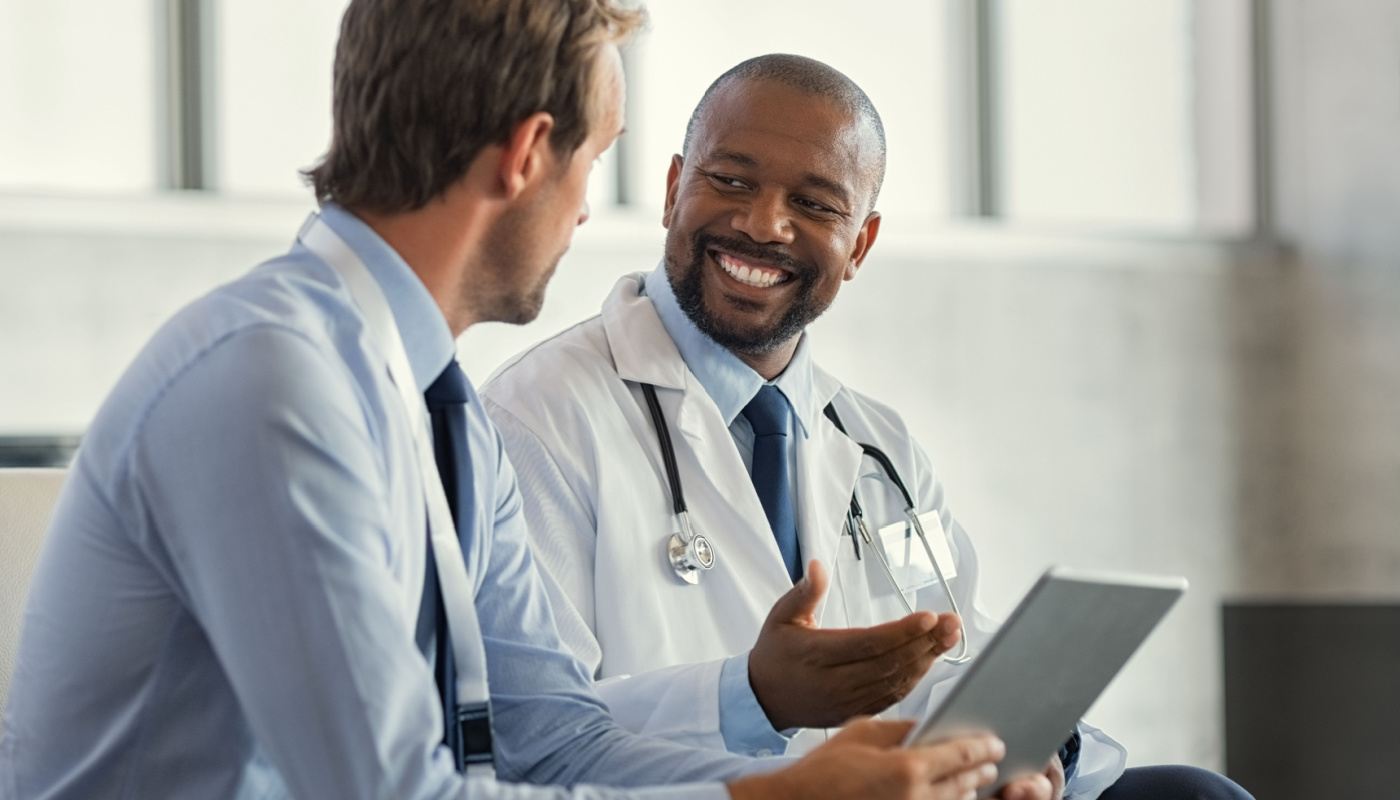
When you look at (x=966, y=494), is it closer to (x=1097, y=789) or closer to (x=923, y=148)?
(x=923, y=148)

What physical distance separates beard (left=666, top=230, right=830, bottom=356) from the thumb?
0.58 meters

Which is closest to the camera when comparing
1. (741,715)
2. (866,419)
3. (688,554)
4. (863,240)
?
(741,715)

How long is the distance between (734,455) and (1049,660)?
0.84m

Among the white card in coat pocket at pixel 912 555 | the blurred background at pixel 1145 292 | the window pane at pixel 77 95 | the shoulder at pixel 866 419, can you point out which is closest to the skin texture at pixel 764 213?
the shoulder at pixel 866 419

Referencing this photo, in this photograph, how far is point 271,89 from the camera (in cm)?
349

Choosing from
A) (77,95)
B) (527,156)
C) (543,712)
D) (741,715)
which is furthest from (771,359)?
(77,95)

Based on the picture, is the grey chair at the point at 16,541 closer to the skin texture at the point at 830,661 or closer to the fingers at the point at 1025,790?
the skin texture at the point at 830,661

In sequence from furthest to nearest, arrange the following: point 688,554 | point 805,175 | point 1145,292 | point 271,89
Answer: point 1145,292, point 271,89, point 805,175, point 688,554

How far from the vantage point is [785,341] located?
6.84 ft

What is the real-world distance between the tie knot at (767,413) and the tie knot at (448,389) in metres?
0.80

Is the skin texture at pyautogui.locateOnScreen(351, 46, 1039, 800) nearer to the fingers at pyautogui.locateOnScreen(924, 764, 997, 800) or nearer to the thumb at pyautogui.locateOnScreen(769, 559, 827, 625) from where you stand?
the fingers at pyautogui.locateOnScreen(924, 764, 997, 800)

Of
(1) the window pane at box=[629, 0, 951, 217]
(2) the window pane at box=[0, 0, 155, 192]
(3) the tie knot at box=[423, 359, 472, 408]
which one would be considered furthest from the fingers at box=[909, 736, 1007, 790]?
(1) the window pane at box=[629, 0, 951, 217]

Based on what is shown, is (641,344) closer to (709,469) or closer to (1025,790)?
(709,469)

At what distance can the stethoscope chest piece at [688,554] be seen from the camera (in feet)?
5.99
